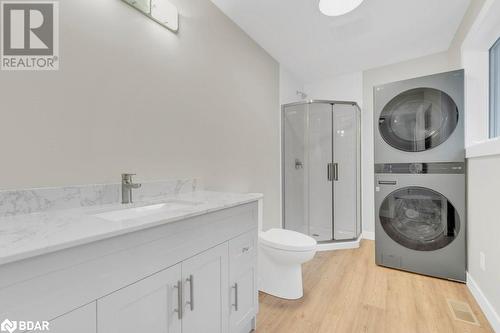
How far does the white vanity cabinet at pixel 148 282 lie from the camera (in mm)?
611

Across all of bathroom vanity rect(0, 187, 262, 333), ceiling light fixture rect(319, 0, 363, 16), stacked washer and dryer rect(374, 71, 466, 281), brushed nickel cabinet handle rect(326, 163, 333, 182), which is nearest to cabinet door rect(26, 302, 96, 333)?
bathroom vanity rect(0, 187, 262, 333)

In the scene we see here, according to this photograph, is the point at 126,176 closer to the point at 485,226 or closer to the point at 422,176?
the point at 485,226

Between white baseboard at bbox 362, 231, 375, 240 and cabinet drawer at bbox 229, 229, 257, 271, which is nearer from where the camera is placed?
cabinet drawer at bbox 229, 229, 257, 271

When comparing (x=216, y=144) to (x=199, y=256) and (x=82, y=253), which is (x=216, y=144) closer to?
(x=199, y=256)

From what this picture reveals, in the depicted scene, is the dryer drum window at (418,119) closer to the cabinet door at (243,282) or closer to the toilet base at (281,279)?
the toilet base at (281,279)

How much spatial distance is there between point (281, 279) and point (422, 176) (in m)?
1.68

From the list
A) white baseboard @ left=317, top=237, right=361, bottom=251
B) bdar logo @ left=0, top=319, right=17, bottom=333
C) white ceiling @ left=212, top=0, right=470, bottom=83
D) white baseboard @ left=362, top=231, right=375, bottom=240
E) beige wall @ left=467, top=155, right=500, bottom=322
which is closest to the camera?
bdar logo @ left=0, top=319, right=17, bottom=333

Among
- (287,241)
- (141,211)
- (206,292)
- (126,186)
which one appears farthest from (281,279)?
(126,186)

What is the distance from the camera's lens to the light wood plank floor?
156cm

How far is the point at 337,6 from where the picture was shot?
202 centimetres

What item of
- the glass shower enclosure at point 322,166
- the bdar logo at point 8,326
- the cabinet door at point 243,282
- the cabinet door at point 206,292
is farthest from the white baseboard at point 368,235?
the bdar logo at point 8,326

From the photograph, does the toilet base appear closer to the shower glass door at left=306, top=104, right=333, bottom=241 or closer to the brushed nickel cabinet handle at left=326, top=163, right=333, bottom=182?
the shower glass door at left=306, top=104, right=333, bottom=241

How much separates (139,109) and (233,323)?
1370mm

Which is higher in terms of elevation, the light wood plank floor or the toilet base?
the toilet base
